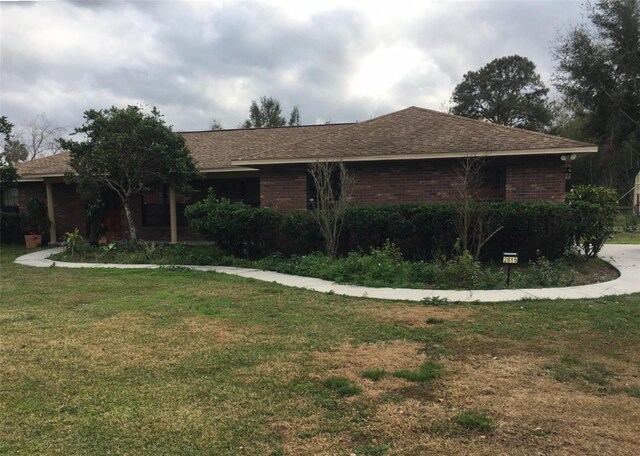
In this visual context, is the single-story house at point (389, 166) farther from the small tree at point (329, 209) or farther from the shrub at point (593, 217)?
the small tree at point (329, 209)

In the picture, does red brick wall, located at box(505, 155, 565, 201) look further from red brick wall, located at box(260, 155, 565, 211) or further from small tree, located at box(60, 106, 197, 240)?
small tree, located at box(60, 106, 197, 240)

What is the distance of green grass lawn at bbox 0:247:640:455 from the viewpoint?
129 inches

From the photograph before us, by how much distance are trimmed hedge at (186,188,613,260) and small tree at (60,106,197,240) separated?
2.17m

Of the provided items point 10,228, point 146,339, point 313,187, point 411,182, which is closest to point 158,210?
point 10,228

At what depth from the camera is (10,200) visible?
64.8 ft

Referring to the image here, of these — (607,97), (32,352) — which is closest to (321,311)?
(32,352)

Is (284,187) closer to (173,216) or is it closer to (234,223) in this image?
(234,223)

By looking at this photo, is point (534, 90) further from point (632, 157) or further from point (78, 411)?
point (78, 411)

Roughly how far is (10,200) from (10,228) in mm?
1928

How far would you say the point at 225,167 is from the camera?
15.8m

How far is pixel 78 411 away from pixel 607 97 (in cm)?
2702

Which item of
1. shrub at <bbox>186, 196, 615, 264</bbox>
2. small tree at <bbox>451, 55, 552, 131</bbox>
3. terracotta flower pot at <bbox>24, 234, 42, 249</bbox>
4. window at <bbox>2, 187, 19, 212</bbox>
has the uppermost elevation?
small tree at <bbox>451, 55, 552, 131</bbox>

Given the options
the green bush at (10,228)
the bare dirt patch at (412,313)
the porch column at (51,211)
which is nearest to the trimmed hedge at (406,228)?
the bare dirt patch at (412,313)

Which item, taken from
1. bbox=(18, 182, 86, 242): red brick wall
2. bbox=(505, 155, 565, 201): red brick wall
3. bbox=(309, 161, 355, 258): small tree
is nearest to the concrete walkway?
bbox=(309, 161, 355, 258): small tree
